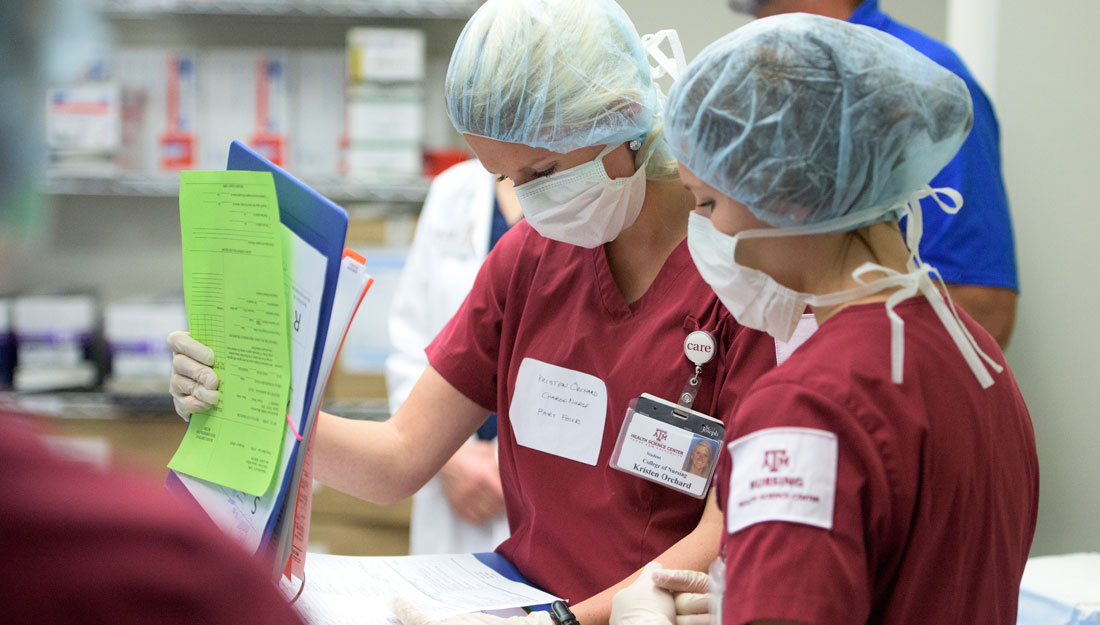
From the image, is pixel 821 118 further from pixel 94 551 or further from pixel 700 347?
pixel 94 551

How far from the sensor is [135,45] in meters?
3.14

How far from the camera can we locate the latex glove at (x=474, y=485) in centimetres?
200

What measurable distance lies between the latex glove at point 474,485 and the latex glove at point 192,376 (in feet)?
3.11

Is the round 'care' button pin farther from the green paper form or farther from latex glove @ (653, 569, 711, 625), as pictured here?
the green paper form

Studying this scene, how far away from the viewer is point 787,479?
726 mm

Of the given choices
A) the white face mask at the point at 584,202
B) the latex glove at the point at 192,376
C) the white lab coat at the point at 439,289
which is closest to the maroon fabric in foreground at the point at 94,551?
the latex glove at the point at 192,376

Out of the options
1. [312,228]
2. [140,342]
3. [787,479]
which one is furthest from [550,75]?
[140,342]

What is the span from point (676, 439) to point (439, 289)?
1.19 m

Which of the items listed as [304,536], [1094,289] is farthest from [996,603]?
[1094,289]

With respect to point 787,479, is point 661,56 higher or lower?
higher

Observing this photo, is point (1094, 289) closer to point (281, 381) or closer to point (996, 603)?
point (996, 603)

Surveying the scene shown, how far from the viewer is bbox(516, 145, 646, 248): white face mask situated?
3.88 ft

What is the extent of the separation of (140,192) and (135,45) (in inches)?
22.4

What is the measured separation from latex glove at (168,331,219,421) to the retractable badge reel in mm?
472
